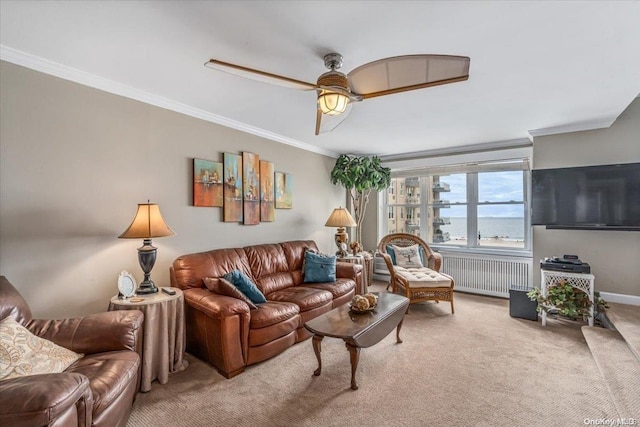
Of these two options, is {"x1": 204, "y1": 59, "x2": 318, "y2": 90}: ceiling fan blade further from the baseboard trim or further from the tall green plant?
the baseboard trim

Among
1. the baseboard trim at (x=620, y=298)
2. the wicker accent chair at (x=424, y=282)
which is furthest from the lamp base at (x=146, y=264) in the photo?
the baseboard trim at (x=620, y=298)

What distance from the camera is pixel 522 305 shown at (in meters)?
3.87

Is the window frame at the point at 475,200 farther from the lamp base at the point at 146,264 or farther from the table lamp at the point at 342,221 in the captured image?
the lamp base at the point at 146,264

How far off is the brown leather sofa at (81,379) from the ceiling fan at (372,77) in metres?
1.69

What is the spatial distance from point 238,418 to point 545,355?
282cm

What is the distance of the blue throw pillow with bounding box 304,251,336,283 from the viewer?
13.0 feet

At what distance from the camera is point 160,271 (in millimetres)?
3084

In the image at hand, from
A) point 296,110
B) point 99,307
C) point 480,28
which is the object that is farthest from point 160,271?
point 480,28

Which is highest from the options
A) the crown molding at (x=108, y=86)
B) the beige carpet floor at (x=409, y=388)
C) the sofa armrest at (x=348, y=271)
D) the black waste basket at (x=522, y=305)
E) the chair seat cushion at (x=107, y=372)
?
the crown molding at (x=108, y=86)

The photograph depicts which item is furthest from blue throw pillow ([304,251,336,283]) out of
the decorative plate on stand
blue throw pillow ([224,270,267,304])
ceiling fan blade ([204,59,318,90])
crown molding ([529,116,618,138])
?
crown molding ([529,116,618,138])

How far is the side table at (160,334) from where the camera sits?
7.60ft

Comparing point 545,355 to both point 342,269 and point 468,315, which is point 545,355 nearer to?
point 468,315

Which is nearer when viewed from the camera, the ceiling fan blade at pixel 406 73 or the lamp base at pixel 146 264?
the ceiling fan blade at pixel 406 73

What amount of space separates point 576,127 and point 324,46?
12.2 ft
